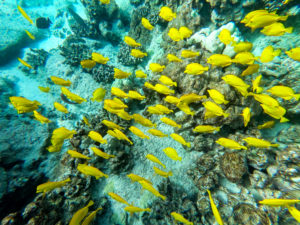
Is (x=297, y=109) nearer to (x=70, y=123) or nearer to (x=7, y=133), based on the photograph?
(x=70, y=123)

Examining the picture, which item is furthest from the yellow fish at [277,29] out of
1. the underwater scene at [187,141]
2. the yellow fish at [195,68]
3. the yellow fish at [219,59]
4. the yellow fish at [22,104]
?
the yellow fish at [22,104]

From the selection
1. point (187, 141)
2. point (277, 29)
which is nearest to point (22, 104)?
point (187, 141)

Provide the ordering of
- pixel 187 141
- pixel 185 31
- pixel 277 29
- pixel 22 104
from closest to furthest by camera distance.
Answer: pixel 277 29 → pixel 22 104 → pixel 185 31 → pixel 187 141

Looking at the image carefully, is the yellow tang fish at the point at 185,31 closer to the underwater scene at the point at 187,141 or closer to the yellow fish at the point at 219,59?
the underwater scene at the point at 187,141

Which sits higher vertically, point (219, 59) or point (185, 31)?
point (185, 31)

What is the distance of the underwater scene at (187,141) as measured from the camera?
10.8 feet

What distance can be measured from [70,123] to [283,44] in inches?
353

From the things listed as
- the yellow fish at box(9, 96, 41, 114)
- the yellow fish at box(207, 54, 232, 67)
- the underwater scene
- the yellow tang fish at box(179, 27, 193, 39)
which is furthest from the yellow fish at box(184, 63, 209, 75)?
the yellow fish at box(9, 96, 41, 114)

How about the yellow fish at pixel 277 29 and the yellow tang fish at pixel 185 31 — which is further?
the yellow tang fish at pixel 185 31

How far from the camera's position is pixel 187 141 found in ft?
15.1

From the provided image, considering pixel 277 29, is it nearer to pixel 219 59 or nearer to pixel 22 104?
pixel 219 59

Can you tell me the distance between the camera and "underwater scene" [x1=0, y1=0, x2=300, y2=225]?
3287 mm

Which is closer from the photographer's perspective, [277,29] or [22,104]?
[277,29]

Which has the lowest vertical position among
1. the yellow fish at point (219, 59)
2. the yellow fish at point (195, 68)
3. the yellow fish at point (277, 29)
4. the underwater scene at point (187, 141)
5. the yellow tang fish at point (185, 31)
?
the underwater scene at point (187, 141)
